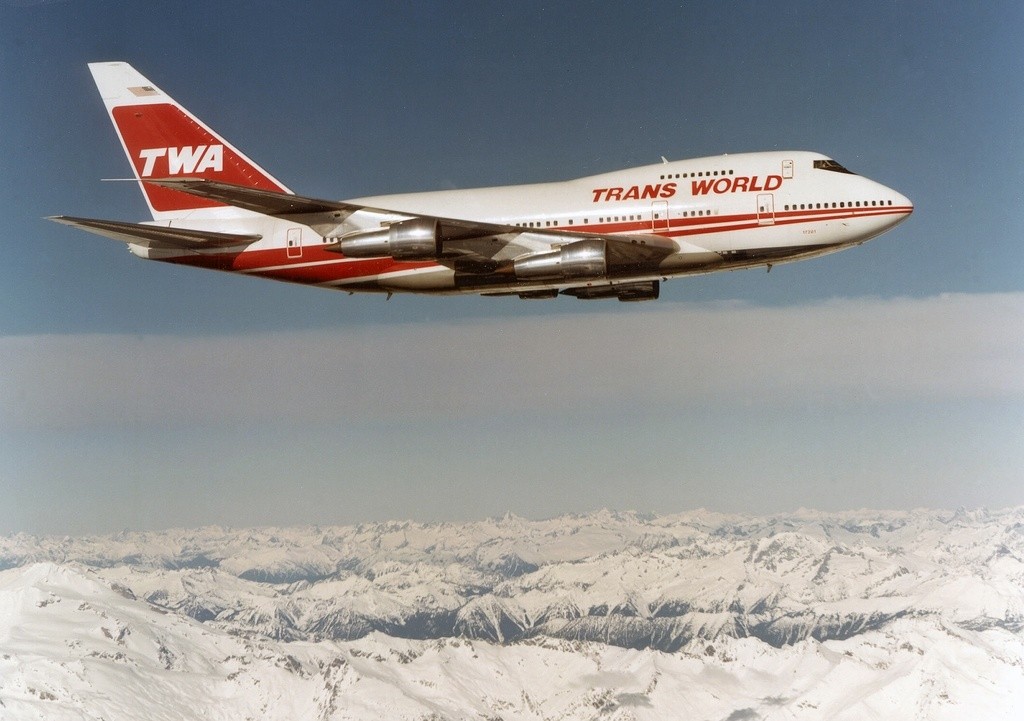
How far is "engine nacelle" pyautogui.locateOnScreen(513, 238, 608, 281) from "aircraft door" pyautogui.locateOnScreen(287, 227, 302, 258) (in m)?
11.0

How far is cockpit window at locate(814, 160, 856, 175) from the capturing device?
111ft

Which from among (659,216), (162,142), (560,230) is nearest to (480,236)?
(560,230)

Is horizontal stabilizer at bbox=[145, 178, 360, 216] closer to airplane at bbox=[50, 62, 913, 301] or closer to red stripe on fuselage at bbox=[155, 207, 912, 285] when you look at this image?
airplane at bbox=[50, 62, 913, 301]

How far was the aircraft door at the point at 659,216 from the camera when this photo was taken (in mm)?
33781

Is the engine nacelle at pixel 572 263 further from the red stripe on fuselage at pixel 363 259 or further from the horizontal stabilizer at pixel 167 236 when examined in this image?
the horizontal stabilizer at pixel 167 236

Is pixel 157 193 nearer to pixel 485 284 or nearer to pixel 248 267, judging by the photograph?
pixel 248 267

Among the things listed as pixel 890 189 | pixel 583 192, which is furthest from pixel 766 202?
pixel 583 192

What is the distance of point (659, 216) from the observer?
3384 centimetres

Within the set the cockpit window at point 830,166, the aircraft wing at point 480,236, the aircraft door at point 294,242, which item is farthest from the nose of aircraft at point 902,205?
the aircraft door at point 294,242

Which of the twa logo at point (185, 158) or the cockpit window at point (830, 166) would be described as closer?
the cockpit window at point (830, 166)

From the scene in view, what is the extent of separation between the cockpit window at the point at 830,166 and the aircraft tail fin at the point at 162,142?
24751mm

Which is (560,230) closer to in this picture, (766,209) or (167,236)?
(766,209)

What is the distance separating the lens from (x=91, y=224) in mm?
32531

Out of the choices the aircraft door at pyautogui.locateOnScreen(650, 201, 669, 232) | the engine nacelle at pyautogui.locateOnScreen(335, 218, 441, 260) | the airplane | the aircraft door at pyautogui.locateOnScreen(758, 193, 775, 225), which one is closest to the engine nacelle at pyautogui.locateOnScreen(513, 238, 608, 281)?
the airplane
